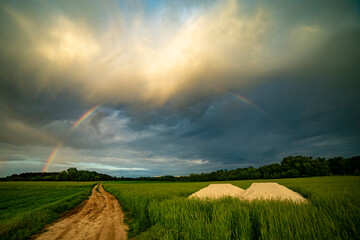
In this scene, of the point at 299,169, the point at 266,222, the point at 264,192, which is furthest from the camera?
the point at 299,169

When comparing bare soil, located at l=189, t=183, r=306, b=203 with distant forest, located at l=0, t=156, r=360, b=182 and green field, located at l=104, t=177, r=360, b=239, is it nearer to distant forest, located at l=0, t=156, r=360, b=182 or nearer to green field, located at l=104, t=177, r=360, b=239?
green field, located at l=104, t=177, r=360, b=239

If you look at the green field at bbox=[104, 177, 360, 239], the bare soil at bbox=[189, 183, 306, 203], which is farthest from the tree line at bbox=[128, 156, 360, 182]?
the green field at bbox=[104, 177, 360, 239]

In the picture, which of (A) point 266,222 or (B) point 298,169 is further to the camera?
(B) point 298,169

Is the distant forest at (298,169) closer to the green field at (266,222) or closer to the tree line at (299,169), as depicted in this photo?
the tree line at (299,169)

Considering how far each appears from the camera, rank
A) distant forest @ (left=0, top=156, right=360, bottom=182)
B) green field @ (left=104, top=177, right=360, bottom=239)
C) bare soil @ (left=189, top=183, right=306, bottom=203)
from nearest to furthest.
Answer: green field @ (left=104, top=177, right=360, bottom=239)
bare soil @ (left=189, top=183, right=306, bottom=203)
distant forest @ (left=0, top=156, right=360, bottom=182)

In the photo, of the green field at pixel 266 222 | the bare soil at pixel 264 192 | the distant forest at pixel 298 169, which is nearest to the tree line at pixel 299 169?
the distant forest at pixel 298 169

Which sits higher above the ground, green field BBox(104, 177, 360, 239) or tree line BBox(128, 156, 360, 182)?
tree line BBox(128, 156, 360, 182)

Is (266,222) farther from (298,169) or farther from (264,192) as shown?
(298,169)

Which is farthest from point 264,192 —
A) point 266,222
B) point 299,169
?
point 299,169

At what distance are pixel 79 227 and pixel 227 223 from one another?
10.0 meters

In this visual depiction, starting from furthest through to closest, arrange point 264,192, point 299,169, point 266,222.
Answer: point 299,169
point 264,192
point 266,222

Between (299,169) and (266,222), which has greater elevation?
(299,169)

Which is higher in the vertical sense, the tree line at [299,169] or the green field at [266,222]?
the tree line at [299,169]

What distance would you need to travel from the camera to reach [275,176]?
9806 centimetres
